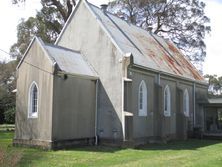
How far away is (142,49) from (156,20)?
20587 mm

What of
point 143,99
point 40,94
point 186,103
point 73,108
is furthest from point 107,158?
point 186,103

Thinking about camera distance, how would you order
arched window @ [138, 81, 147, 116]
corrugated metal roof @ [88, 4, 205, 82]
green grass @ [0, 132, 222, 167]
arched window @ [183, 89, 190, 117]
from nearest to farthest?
green grass @ [0, 132, 222, 167], arched window @ [138, 81, 147, 116], corrugated metal roof @ [88, 4, 205, 82], arched window @ [183, 89, 190, 117]

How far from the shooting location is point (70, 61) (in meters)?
25.6

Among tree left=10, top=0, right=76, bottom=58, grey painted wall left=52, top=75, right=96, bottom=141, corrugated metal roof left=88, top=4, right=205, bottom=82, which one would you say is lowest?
grey painted wall left=52, top=75, right=96, bottom=141

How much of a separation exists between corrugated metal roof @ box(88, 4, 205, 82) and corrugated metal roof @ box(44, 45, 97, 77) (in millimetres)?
2634

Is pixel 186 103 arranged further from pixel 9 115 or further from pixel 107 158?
pixel 9 115

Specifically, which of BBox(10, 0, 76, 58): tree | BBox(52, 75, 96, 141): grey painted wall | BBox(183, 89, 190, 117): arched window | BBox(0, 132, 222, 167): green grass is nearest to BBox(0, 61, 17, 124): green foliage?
BBox(10, 0, 76, 58): tree

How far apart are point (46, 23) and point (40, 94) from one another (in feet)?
77.3

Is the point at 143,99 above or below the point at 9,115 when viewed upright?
above

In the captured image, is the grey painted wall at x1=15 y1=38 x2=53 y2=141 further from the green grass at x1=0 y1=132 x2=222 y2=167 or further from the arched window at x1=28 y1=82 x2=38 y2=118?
the green grass at x1=0 y1=132 x2=222 y2=167

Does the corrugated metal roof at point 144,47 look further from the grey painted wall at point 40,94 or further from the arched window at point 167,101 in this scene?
the grey painted wall at point 40,94

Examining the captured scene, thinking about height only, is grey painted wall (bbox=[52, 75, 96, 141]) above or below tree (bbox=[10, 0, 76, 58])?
below

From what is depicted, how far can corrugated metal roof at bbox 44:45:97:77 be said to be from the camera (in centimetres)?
2422

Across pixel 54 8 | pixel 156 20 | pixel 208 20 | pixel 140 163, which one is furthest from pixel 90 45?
pixel 208 20
